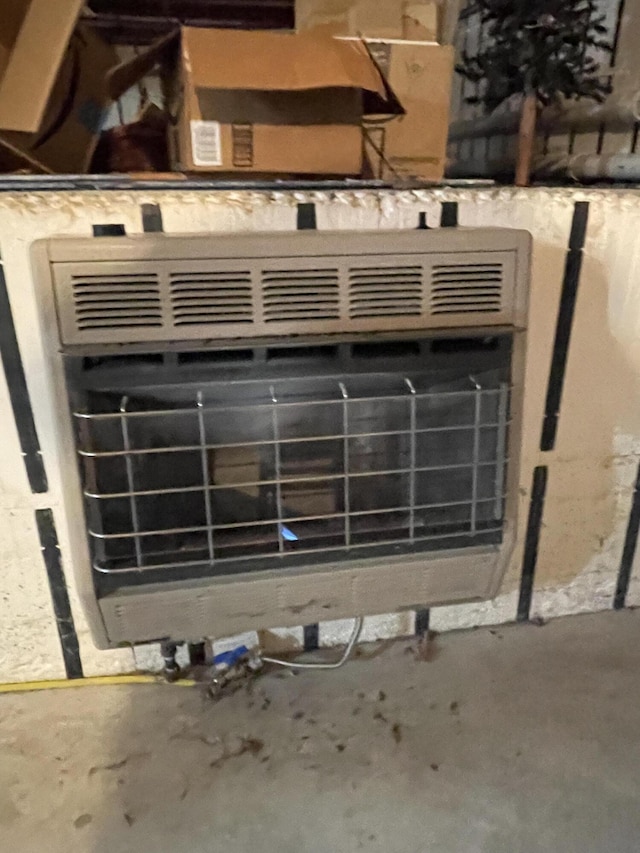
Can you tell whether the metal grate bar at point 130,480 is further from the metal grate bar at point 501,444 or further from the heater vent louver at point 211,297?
the metal grate bar at point 501,444

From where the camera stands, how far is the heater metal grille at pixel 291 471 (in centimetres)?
114

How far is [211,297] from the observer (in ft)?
3.47

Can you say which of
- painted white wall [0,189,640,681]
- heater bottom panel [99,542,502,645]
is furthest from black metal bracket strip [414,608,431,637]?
heater bottom panel [99,542,502,645]

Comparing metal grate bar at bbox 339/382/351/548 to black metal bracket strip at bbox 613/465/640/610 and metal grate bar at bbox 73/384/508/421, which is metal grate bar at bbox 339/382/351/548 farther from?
black metal bracket strip at bbox 613/465/640/610

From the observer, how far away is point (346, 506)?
120 centimetres

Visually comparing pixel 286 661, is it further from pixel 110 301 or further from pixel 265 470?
pixel 110 301

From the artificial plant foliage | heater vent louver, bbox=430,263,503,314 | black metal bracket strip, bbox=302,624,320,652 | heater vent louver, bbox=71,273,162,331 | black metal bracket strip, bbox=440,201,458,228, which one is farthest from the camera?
black metal bracket strip, bbox=302,624,320,652

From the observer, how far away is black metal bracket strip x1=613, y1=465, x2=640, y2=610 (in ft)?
5.05

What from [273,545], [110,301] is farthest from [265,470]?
[110,301]

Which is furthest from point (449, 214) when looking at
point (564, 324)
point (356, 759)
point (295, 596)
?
point (356, 759)

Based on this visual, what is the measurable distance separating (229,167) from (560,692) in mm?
1191

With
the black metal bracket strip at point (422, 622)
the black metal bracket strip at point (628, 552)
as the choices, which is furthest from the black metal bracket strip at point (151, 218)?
the black metal bracket strip at point (628, 552)

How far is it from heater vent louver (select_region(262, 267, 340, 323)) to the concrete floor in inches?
30.9

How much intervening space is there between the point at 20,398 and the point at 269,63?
0.70 meters
